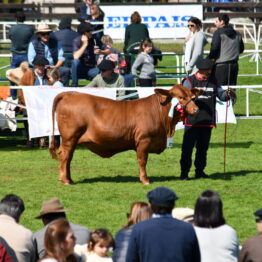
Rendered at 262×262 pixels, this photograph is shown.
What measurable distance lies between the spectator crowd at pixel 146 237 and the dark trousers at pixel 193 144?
6.08 metres

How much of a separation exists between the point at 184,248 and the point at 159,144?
7.61m

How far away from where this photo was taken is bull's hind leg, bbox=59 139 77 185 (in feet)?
56.4

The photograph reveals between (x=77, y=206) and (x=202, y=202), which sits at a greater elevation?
(x=202, y=202)

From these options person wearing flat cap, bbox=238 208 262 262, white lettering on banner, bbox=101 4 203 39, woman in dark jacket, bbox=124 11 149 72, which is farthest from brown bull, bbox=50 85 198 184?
white lettering on banner, bbox=101 4 203 39

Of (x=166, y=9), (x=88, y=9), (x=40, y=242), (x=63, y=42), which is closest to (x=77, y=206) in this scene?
(x=40, y=242)

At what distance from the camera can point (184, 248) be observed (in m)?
9.57

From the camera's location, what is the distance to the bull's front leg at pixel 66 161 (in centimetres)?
1720

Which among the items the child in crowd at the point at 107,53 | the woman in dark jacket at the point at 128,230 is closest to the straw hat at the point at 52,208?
the woman in dark jacket at the point at 128,230

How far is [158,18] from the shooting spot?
3556 cm

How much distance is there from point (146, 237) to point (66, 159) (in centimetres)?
778

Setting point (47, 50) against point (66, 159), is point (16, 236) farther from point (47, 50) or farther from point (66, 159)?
point (47, 50)

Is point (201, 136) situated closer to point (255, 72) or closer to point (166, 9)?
point (255, 72)

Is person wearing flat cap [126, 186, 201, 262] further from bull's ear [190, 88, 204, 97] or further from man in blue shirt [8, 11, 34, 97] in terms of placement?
man in blue shirt [8, 11, 34, 97]

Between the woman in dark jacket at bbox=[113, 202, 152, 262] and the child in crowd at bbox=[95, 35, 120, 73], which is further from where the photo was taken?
the child in crowd at bbox=[95, 35, 120, 73]
